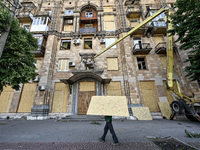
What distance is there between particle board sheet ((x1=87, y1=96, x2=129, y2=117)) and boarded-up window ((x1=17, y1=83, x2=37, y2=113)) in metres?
11.9

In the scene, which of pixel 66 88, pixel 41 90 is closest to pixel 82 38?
pixel 66 88

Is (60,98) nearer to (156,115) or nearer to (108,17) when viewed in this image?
(156,115)

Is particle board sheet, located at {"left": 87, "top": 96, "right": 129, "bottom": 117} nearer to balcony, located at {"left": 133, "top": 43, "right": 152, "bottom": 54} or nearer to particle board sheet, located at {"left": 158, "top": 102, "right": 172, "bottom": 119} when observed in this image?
particle board sheet, located at {"left": 158, "top": 102, "right": 172, "bottom": 119}

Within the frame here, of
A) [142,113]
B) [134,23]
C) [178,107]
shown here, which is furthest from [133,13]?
[142,113]

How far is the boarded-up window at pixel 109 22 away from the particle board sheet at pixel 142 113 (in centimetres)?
1232

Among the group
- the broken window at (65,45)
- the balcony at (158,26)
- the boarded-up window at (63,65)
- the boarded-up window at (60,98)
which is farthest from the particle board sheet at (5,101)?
the balcony at (158,26)

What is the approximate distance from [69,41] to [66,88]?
754cm

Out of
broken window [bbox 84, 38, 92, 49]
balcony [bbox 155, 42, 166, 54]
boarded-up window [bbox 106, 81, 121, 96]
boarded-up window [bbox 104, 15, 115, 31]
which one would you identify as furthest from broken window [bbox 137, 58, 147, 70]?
broken window [bbox 84, 38, 92, 49]

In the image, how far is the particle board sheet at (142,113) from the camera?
33.3 feet

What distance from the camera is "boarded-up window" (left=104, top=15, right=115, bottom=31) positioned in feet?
51.5

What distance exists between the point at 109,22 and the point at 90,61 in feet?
27.4

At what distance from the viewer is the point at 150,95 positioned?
11.8m

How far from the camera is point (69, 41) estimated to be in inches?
600

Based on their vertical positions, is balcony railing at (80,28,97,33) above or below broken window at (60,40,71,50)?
above
